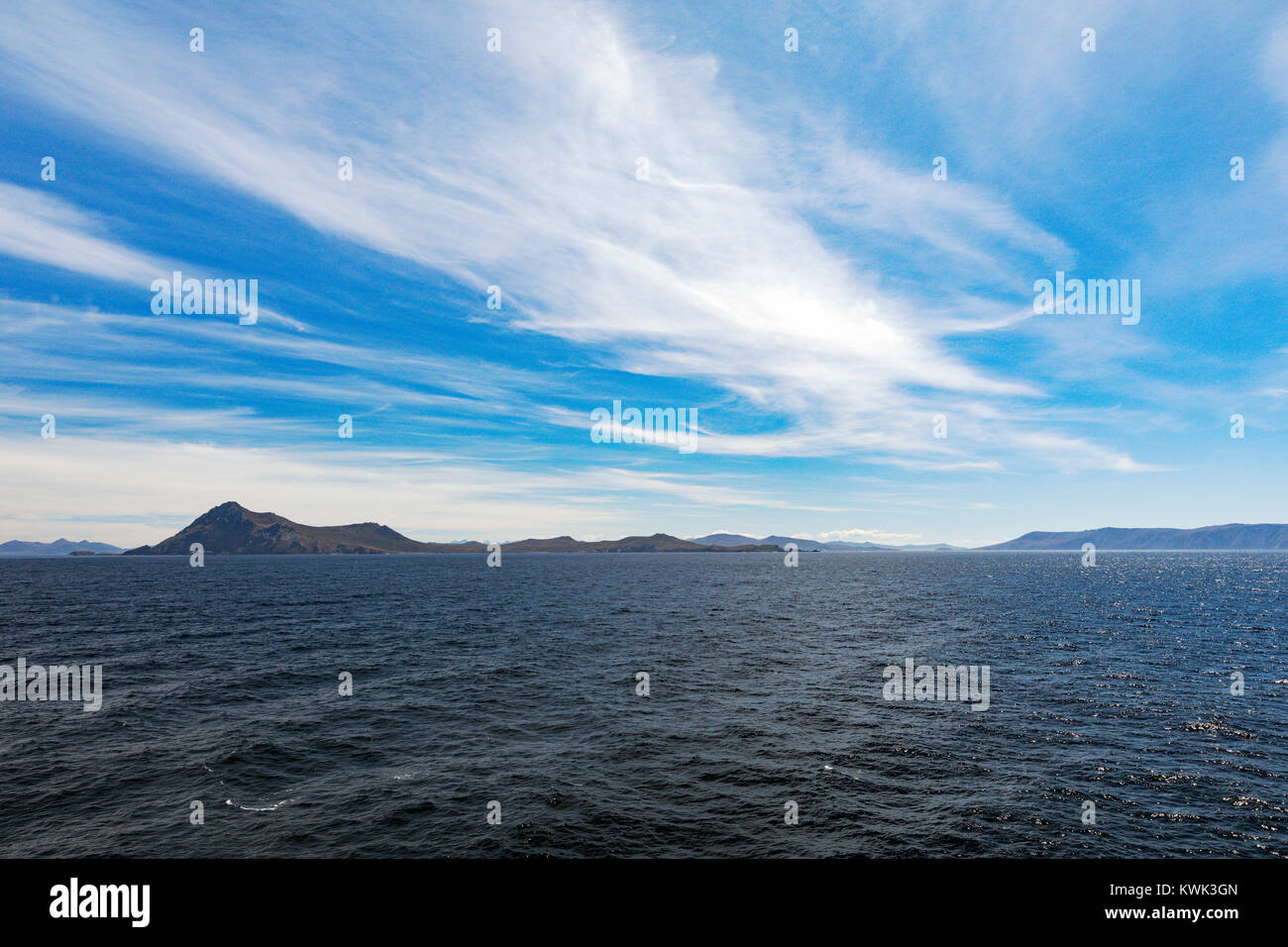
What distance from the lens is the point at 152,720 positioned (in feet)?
132

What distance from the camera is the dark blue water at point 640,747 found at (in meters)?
26.2

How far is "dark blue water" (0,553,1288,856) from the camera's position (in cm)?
2625

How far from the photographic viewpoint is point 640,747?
36.2 m

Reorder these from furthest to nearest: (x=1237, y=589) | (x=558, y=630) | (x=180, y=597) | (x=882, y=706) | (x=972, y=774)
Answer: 1. (x=1237, y=589)
2. (x=180, y=597)
3. (x=558, y=630)
4. (x=882, y=706)
5. (x=972, y=774)
